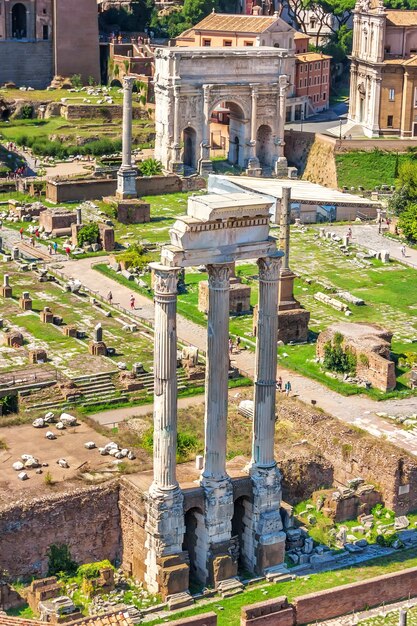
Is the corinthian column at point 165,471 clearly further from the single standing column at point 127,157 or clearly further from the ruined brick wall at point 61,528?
the single standing column at point 127,157

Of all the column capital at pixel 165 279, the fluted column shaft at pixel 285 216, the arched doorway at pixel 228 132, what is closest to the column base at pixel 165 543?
the column capital at pixel 165 279

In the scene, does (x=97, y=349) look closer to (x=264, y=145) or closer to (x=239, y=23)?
(x=264, y=145)

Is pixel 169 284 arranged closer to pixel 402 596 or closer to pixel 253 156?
pixel 402 596

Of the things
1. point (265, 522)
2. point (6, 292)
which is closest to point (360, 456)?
point (265, 522)

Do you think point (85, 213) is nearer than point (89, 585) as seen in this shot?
No

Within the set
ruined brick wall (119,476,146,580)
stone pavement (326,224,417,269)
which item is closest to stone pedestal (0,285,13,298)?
stone pavement (326,224,417,269)

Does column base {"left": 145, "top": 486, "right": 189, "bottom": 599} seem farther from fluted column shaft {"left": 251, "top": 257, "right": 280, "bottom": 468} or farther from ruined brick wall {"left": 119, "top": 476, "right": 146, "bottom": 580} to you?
fluted column shaft {"left": 251, "top": 257, "right": 280, "bottom": 468}

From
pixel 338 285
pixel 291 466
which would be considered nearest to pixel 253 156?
pixel 338 285
